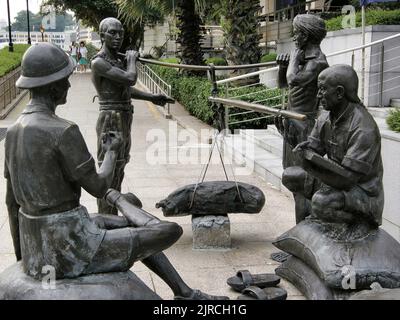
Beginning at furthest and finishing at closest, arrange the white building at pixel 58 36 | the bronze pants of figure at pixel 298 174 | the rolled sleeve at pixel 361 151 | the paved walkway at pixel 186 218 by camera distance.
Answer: the white building at pixel 58 36 < the paved walkway at pixel 186 218 < the bronze pants of figure at pixel 298 174 < the rolled sleeve at pixel 361 151

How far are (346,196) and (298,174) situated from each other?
69 cm

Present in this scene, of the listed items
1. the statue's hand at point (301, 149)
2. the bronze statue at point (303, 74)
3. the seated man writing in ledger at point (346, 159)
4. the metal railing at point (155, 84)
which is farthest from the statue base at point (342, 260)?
the metal railing at point (155, 84)

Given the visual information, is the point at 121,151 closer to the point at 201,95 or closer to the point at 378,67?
the point at 378,67

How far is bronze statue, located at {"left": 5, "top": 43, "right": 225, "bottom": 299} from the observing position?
3.22 m

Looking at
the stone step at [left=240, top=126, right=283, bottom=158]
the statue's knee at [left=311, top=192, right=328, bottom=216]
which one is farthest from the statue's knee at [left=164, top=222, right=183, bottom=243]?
the stone step at [left=240, top=126, right=283, bottom=158]

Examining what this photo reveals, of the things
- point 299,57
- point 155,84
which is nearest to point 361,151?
point 299,57

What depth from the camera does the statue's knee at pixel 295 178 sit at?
15.9 feet

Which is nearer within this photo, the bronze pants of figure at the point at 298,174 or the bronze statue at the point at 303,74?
the bronze pants of figure at the point at 298,174

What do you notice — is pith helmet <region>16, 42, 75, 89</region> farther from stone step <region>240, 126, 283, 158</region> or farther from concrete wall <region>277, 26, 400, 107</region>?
concrete wall <region>277, 26, 400, 107</region>

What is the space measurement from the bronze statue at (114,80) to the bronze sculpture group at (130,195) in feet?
0.04

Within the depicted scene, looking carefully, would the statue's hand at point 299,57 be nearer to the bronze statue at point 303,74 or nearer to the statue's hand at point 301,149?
the bronze statue at point 303,74

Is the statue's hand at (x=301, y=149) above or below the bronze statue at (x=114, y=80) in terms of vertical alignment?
below

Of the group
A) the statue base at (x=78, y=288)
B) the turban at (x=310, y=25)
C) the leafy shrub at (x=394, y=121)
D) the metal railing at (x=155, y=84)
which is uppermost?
the turban at (x=310, y=25)

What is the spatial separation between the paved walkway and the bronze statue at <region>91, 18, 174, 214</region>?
1.07m
